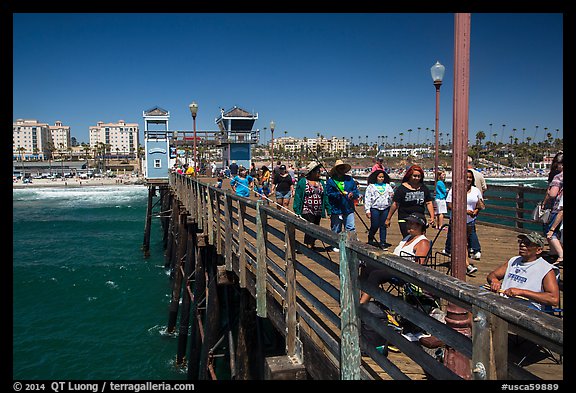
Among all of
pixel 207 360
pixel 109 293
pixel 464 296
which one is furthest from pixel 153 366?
pixel 464 296

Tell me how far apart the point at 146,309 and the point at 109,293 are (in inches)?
Result: 109

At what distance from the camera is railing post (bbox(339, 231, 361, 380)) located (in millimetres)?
2820

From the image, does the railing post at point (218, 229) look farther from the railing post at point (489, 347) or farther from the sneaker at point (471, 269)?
the railing post at point (489, 347)

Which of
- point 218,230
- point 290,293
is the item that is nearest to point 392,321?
point 290,293

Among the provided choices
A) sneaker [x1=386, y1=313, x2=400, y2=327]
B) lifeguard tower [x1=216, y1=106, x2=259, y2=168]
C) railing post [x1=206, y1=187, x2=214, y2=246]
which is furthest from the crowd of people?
lifeguard tower [x1=216, y1=106, x2=259, y2=168]

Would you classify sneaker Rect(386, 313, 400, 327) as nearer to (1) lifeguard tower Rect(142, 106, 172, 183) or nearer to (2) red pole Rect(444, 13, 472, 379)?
(2) red pole Rect(444, 13, 472, 379)

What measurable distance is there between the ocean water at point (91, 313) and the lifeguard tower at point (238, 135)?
1278 centimetres

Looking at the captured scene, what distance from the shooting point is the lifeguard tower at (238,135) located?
39344 millimetres

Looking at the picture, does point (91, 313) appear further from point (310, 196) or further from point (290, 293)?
point (290, 293)

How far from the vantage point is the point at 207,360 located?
339 inches

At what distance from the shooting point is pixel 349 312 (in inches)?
112

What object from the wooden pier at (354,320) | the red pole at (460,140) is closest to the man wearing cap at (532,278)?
the wooden pier at (354,320)
